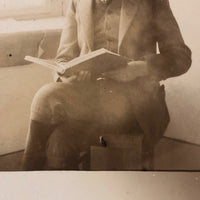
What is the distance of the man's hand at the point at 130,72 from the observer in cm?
319

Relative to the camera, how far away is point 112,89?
3.22m

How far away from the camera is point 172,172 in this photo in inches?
127

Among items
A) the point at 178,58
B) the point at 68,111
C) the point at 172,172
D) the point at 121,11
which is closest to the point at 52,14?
the point at 121,11

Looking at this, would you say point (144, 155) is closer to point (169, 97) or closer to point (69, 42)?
point (169, 97)

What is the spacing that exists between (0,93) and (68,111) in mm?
538

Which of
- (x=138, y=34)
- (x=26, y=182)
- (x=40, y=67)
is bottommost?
(x=26, y=182)

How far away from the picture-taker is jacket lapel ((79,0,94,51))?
323 centimetres

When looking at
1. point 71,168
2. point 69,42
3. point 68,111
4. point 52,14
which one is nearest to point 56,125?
point 68,111

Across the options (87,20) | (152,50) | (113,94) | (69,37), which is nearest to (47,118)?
(113,94)

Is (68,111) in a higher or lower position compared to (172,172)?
A: higher

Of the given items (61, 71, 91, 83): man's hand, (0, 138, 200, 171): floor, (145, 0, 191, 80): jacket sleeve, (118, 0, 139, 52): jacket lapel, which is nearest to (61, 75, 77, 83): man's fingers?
(61, 71, 91, 83): man's hand

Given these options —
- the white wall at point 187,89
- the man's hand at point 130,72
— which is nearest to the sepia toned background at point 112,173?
the white wall at point 187,89

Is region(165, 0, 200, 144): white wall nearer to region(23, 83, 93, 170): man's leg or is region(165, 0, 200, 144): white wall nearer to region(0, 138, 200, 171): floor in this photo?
region(0, 138, 200, 171): floor

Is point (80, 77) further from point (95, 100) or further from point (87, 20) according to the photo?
point (87, 20)
